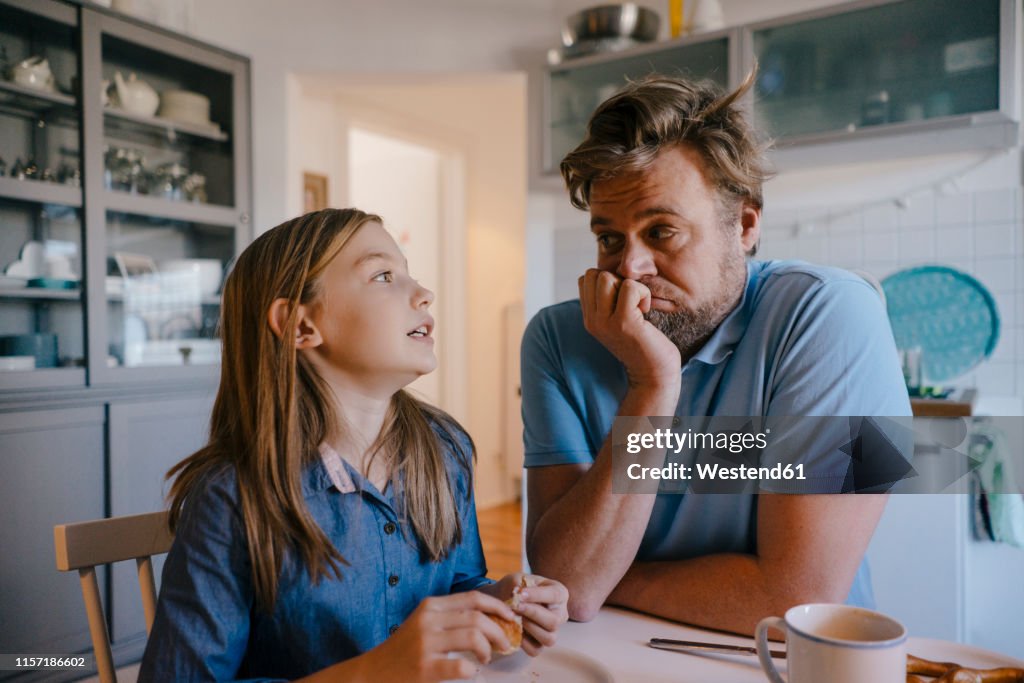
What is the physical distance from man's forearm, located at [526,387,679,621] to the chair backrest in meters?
0.57

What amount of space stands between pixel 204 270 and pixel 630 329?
2.48 m

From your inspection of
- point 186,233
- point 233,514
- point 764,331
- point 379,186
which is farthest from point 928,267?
point 379,186

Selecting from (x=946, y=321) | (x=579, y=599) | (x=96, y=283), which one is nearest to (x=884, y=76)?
(x=946, y=321)

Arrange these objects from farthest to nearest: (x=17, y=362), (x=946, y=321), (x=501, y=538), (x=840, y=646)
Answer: (x=501, y=538) < (x=946, y=321) < (x=17, y=362) < (x=840, y=646)

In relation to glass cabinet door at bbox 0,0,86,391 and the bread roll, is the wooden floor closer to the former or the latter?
glass cabinet door at bbox 0,0,86,391

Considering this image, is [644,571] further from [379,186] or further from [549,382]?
[379,186]

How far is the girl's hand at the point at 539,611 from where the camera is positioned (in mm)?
741

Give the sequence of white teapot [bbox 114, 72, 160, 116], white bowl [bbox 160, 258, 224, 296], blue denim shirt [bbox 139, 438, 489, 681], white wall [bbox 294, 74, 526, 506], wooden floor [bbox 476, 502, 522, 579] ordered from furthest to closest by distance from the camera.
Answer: white wall [bbox 294, 74, 526, 506] < wooden floor [bbox 476, 502, 522, 579] < white bowl [bbox 160, 258, 224, 296] < white teapot [bbox 114, 72, 160, 116] < blue denim shirt [bbox 139, 438, 489, 681]

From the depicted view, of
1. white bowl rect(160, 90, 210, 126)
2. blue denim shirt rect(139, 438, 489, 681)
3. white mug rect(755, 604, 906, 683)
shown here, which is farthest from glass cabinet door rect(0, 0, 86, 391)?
white mug rect(755, 604, 906, 683)

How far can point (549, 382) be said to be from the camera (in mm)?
1129

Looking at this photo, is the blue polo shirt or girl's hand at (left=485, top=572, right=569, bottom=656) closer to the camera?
girl's hand at (left=485, top=572, right=569, bottom=656)

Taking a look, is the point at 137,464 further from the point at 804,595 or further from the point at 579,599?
the point at 804,595

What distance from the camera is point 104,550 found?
104 cm

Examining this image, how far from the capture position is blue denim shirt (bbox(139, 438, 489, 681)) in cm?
74
